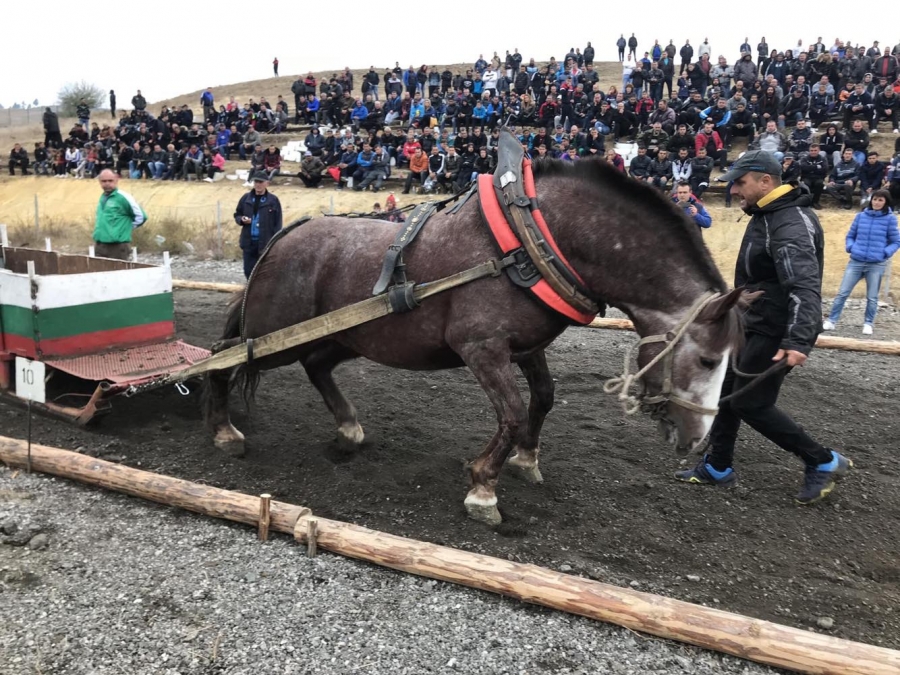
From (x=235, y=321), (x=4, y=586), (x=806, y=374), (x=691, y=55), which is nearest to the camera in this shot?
(x=4, y=586)

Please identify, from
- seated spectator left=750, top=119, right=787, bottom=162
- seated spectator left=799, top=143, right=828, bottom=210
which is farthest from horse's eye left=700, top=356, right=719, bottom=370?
seated spectator left=750, top=119, right=787, bottom=162

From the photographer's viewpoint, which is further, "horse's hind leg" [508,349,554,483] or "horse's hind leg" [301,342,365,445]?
"horse's hind leg" [301,342,365,445]

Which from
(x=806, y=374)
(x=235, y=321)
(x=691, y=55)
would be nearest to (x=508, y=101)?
(x=691, y=55)

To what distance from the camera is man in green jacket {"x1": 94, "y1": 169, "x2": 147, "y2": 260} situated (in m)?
7.78

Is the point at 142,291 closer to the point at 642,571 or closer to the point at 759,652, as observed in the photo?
the point at 642,571

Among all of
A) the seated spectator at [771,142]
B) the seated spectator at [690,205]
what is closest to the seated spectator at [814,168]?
the seated spectator at [771,142]

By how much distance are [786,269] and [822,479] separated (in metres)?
1.28

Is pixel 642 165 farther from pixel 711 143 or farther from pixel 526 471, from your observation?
pixel 526 471

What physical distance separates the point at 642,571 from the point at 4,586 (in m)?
2.83

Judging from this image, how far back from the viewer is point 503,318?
3.50m

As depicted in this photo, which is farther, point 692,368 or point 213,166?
point 213,166

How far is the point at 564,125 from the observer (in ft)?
61.1

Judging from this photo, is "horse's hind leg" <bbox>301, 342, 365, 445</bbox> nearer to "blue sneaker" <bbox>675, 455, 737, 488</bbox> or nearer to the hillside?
Answer: "blue sneaker" <bbox>675, 455, 737, 488</bbox>

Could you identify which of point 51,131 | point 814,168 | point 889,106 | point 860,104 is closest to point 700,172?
point 814,168
